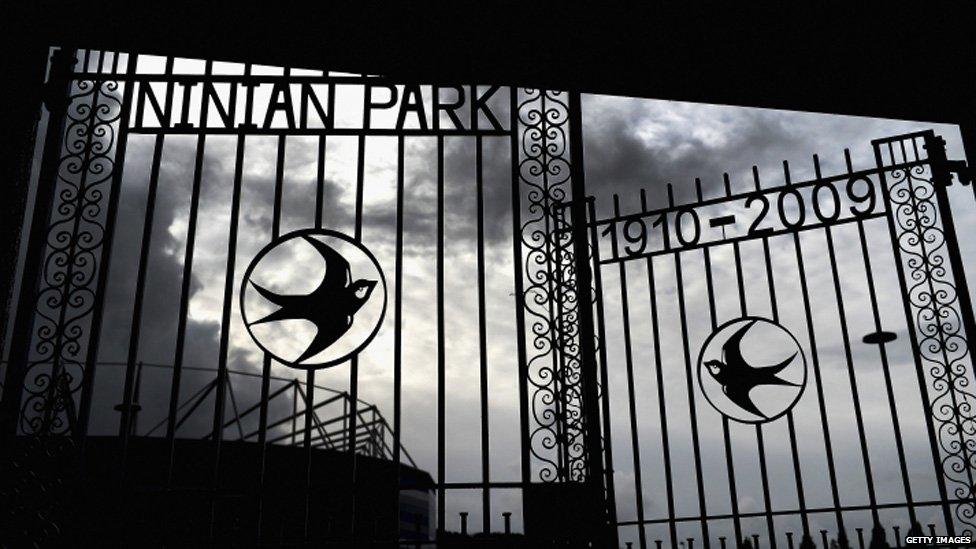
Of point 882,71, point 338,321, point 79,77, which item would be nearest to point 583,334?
point 338,321

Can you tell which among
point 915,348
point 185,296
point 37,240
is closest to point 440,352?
point 185,296

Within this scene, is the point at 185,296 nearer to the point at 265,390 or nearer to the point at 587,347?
the point at 265,390

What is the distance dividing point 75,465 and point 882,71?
656cm

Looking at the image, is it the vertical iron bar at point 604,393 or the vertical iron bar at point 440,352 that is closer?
the vertical iron bar at point 440,352

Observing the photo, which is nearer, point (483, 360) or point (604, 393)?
point (483, 360)

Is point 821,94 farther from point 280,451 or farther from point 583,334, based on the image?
point 280,451

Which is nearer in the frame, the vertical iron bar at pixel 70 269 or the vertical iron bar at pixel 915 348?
the vertical iron bar at pixel 70 269

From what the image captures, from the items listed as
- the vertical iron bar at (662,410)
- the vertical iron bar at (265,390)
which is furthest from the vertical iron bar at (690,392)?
the vertical iron bar at (265,390)

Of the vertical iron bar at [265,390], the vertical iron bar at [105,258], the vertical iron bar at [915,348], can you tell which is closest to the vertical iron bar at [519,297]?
the vertical iron bar at [265,390]

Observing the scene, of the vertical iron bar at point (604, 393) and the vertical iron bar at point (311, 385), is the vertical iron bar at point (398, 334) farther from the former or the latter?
the vertical iron bar at point (604, 393)

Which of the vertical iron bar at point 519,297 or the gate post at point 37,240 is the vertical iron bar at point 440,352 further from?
the gate post at point 37,240

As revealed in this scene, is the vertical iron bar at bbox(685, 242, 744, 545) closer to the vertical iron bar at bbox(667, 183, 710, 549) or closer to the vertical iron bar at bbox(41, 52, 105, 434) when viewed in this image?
the vertical iron bar at bbox(667, 183, 710, 549)

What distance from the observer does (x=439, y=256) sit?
542 centimetres

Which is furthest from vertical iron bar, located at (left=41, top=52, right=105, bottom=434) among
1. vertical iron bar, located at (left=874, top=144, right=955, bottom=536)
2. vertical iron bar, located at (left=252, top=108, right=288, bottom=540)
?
vertical iron bar, located at (left=874, top=144, right=955, bottom=536)
